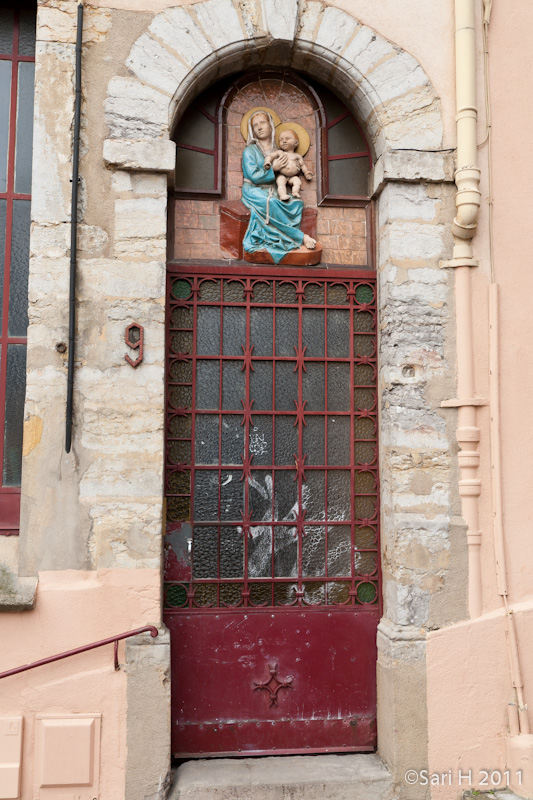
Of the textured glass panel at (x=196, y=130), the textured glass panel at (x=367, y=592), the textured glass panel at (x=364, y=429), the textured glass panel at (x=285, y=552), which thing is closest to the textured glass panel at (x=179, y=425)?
the textured glass panel at (x=285, y=552)

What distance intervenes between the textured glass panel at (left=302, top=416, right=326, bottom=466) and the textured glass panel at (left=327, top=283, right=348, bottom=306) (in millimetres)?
819

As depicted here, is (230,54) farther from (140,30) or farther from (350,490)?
(350,490)

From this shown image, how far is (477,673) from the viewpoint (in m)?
3.97

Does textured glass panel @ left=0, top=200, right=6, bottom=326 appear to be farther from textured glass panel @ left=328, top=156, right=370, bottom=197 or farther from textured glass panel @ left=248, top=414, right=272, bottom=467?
textured glass panel @ left=328, top=156, right=370, bottom=197

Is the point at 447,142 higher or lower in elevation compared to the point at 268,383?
higher

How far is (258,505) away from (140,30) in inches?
123

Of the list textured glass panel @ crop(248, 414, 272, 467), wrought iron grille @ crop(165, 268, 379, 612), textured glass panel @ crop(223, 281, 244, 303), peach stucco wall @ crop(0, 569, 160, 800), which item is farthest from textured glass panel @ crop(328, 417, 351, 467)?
peach stucco wall @ crop(0, 569, 160, 800)

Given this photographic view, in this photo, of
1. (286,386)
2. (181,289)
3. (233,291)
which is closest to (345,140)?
(233,291)

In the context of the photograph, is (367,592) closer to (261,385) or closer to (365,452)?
(365,452)

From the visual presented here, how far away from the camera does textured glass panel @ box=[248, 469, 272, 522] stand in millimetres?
4262

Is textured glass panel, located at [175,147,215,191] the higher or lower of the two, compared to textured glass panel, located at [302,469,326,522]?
higher

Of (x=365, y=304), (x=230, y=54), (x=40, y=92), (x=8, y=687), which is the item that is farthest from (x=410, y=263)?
(x=8, y=687)

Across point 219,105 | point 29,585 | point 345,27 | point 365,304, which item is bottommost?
point 29,585

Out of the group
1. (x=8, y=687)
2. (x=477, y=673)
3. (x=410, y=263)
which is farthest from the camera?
(x=410, y=263)
